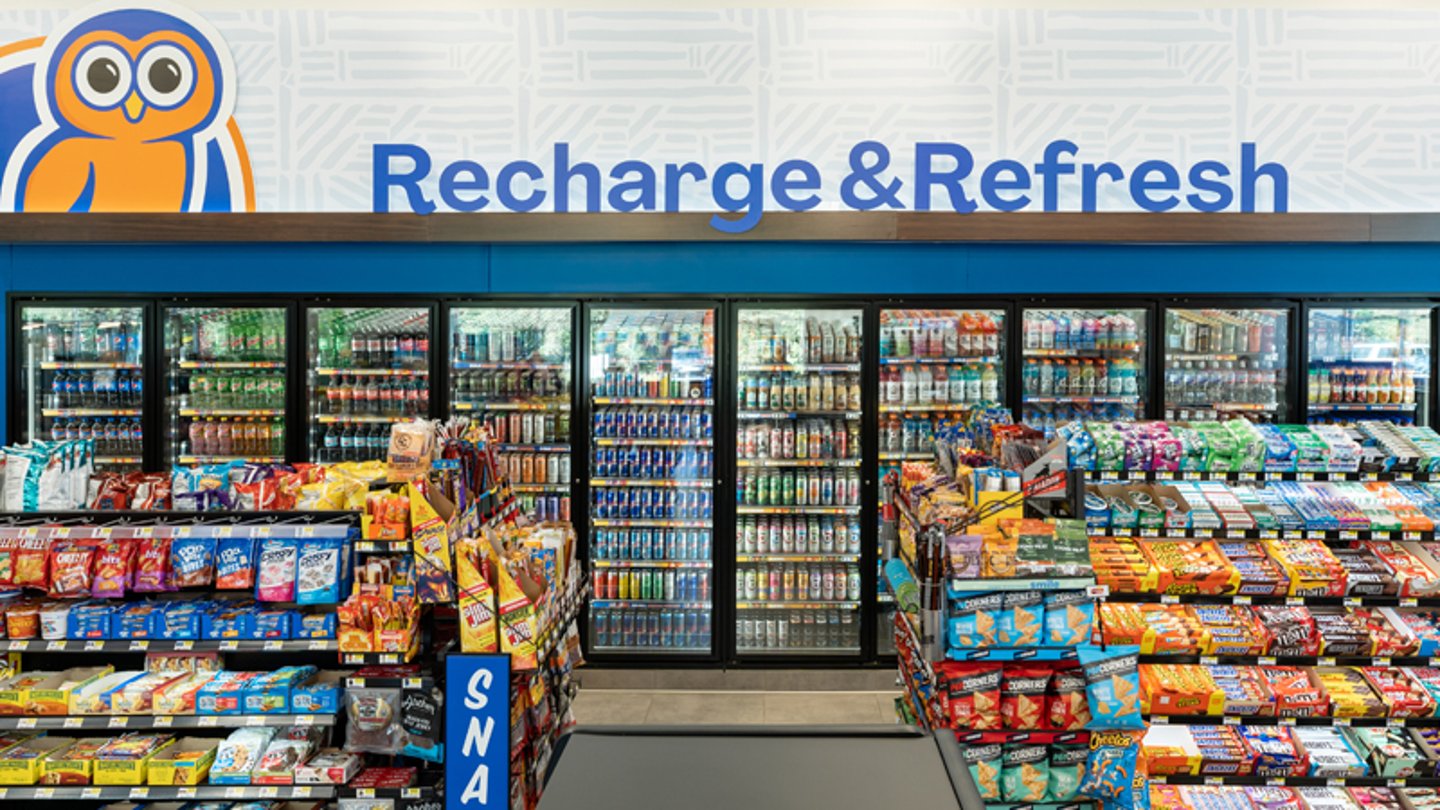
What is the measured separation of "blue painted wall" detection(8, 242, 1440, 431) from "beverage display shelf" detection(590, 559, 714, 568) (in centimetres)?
162

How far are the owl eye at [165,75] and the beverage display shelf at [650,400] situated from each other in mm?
3284

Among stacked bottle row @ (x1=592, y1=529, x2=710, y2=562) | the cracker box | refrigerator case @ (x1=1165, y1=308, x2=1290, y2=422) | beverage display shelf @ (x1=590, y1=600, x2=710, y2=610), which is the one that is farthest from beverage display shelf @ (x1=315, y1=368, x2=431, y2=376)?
refrigerator case @ (x1=1165, y1=308, x2=1290, y2=422)

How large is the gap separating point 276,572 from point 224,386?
2863mm

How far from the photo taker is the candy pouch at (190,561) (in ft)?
9.94

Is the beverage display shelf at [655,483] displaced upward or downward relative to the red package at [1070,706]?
upward

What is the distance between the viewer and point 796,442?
17.3 feet

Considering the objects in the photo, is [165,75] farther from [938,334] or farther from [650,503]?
[938,334]

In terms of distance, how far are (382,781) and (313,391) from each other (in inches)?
118

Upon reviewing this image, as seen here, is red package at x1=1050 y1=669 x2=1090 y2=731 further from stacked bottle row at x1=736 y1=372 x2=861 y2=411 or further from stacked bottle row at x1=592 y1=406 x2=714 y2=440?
stacked bottle row at x1=592 y1=406 x2=714 y2=440

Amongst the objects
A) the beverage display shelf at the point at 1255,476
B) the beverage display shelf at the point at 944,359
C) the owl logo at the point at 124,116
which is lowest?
the beverage display shelf at the point at 1255,476

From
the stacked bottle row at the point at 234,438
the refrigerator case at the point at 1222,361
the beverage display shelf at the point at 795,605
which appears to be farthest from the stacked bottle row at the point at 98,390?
the refrigerator case at the point at 1222,361

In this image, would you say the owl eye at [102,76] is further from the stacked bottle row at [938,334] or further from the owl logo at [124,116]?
the stacked bottle row at [938,334]

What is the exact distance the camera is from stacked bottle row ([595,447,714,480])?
17.3 feet

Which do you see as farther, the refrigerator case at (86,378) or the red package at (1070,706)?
the refrigerator case at (86,378)
